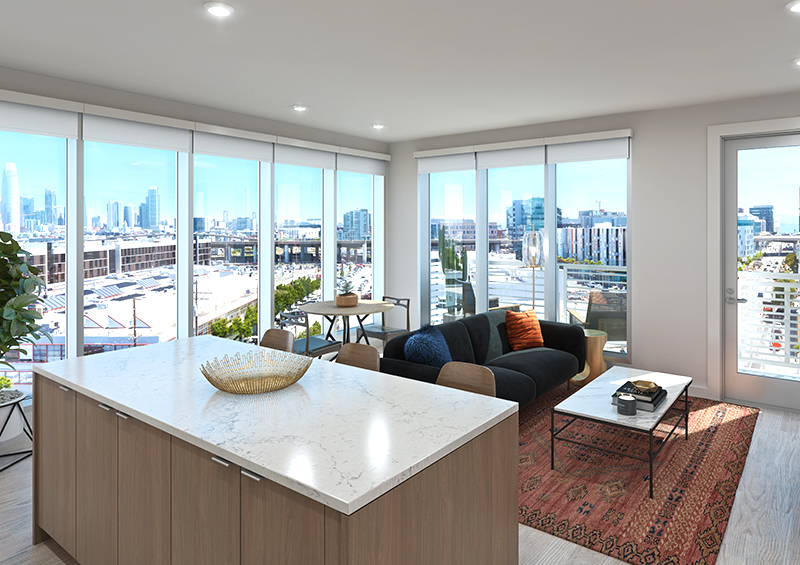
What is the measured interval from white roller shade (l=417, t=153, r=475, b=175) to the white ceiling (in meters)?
1.33

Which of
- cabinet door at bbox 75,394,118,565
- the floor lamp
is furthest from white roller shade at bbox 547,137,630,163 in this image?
cabinet door at bbox 75,394,118,565

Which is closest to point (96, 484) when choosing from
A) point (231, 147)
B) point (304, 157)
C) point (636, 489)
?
point (636, 489)

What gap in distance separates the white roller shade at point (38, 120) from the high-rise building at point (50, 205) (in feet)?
1.45

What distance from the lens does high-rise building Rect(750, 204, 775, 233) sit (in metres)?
4.42

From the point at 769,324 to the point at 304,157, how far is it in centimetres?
483

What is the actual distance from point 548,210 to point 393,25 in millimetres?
3241

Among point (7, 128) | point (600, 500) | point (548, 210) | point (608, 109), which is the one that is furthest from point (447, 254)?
point (7, 128)

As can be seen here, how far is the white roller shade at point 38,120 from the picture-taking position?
3605mm

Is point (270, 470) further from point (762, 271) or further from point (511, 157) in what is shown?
point (511, 157)

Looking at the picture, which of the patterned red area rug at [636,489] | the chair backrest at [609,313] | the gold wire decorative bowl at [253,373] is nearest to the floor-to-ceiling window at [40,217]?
the gold wire decorative bowl at [253,373]

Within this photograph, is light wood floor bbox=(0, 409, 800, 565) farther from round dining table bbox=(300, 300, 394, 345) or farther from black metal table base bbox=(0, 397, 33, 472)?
round dining table bbox=(300, 300, 394, 345)

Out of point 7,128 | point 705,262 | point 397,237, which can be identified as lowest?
point 705,262

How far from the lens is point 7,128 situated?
3.60 m

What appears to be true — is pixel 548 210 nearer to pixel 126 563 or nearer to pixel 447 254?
pixel 447 254
